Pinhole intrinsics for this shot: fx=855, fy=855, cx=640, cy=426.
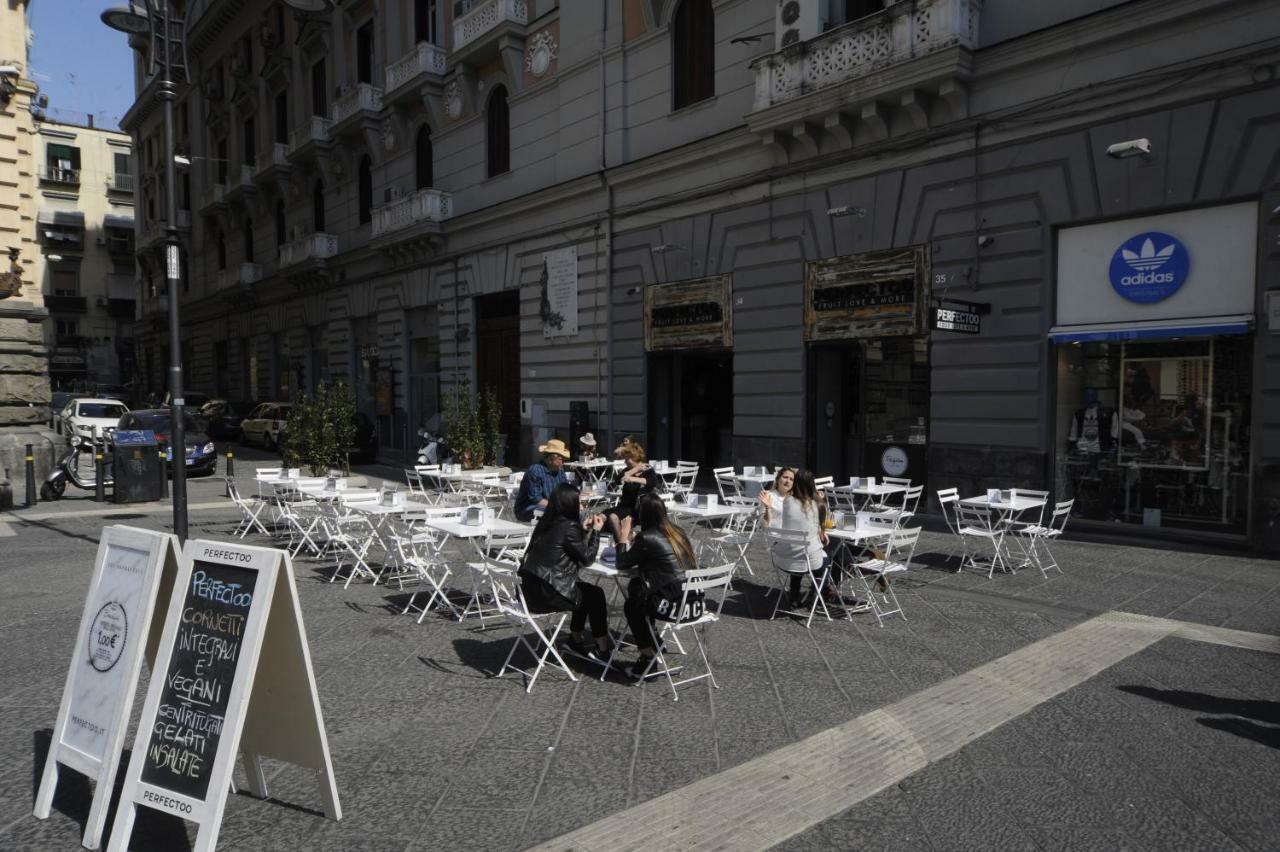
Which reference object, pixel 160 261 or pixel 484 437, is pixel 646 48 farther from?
pixel 160 261

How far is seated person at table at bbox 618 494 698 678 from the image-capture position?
544 centimetres

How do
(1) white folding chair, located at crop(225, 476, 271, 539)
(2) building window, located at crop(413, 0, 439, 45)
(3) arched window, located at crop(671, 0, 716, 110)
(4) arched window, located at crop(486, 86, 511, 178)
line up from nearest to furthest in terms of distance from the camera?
Answer: (1) white folding chair, located at crop(225, 476, 271, 539) < (3) arched window, located at crop(671, 0, 716, 110) < (4) arched window, located at crop(486, 86, 511, 178) < (2) building window, located at crop(413, 0, 439, 45)

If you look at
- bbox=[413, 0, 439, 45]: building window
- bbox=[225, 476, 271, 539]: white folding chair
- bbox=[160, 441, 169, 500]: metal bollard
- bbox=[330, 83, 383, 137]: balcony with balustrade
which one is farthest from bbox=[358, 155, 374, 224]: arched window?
bbox=[225, 476, 271, 539]: white folding chair

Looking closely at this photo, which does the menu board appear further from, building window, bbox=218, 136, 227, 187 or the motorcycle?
building window, bbox=218, 136, 227, 187

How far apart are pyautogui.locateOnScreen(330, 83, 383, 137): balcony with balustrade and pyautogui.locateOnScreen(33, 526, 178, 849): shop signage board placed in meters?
24.8

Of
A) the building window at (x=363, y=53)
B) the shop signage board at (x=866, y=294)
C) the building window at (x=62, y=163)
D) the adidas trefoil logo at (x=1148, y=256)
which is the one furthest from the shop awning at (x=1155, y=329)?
the building window at (x=62, y=163)

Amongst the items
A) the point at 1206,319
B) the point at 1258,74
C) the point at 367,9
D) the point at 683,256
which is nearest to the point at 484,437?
the point at 683,256

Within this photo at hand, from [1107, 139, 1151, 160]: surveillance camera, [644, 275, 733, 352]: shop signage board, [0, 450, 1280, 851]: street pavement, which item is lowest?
[0, 450, 1280, 851]: street pavement

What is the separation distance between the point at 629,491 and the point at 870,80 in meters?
8.80

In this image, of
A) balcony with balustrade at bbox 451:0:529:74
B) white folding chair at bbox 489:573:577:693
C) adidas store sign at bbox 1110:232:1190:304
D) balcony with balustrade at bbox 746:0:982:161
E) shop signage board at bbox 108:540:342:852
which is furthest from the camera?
balcony with balustrade at bbox 451:0:529:74

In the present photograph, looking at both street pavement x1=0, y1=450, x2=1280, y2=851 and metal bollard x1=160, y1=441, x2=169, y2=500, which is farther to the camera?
metal bollard x1=160, y1=441, x2=169, y2=500

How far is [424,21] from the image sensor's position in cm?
2475

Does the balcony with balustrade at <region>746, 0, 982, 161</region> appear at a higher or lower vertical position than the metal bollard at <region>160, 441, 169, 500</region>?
higher

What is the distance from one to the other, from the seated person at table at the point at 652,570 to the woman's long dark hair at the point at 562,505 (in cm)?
44
